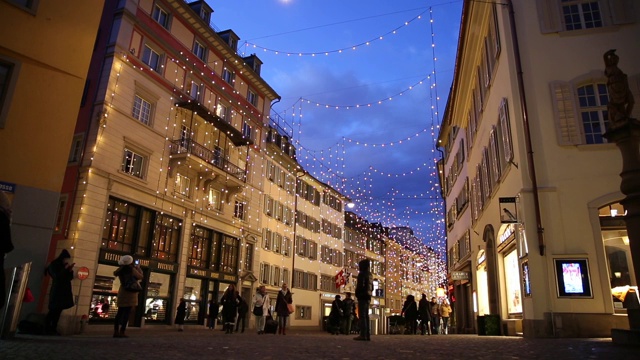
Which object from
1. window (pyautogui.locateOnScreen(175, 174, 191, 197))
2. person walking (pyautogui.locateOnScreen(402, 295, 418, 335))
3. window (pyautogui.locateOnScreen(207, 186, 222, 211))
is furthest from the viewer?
window (pyautogui.locateOnScreen(207, 186, 222, 211))

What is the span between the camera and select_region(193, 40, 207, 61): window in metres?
27.7

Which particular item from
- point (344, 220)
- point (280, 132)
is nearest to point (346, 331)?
point (280, 132)

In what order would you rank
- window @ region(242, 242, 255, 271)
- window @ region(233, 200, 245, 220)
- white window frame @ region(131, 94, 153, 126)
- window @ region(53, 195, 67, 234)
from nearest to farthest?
window @ region(53, 195, 67, 234)
white window frame @ region(131, 94, 153, 126)
window @ region(233, 200, 245, 220)
window @ region(242, 242, 255, 271)

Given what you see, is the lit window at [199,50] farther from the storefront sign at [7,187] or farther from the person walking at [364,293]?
the person walking at [364,293]

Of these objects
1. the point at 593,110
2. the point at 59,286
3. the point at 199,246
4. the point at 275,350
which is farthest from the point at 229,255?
the point at 275,350

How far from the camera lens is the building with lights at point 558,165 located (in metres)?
12.5

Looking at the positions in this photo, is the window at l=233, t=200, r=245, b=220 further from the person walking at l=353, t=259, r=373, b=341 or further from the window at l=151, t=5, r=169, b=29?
the person walking at l=353, t=259, r=373, b=341

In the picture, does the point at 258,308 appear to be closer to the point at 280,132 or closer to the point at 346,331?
the point at 346,331

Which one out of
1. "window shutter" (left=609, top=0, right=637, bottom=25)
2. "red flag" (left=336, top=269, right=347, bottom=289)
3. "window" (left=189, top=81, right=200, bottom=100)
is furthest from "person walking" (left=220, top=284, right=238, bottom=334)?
"red flag" (left=336, top=269, right=347, bottom=289)

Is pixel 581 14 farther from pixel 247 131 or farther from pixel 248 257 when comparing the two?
pixel 248 257

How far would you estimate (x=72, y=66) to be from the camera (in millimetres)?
13547

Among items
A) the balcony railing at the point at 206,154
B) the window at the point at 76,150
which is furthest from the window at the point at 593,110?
the window at the point at 76,150

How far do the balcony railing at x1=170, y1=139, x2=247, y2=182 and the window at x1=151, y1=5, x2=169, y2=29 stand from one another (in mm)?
6349

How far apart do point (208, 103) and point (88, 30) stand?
14175 mm
